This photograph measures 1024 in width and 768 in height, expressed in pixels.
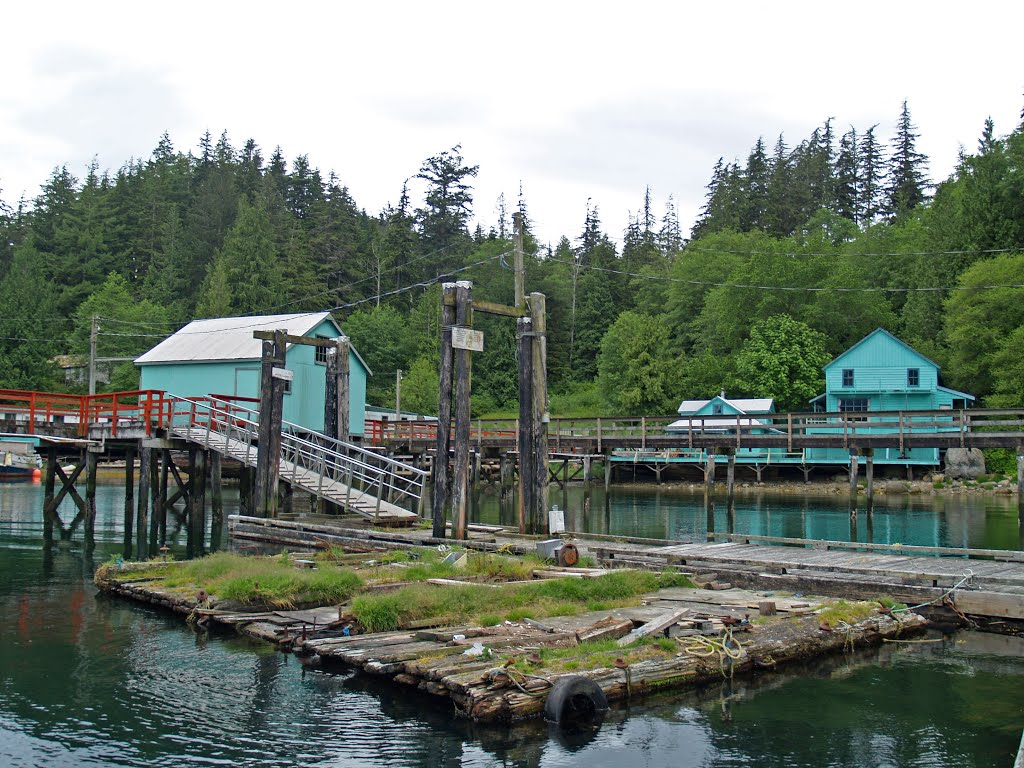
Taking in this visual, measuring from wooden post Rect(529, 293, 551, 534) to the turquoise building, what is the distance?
18.4 metres

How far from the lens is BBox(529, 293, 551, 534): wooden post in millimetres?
20141

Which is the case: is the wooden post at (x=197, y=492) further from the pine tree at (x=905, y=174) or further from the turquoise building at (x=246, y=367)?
the pine tree at (x=905, y=174)

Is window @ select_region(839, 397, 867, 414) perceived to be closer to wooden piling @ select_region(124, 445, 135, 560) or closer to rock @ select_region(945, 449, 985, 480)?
rock @ select_region(945, 449, 985, 480)

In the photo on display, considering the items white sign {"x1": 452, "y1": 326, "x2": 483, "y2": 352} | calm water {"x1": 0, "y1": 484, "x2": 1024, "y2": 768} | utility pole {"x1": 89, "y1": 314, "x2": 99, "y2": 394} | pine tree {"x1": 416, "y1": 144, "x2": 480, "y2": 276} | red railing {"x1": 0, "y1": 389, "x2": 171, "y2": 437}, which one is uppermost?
pine tree {"x1": 416, "y1": 144, "x2": 480, "y2": 276}

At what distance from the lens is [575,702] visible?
9.77 metres

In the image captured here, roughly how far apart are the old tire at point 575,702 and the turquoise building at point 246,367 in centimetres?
2838

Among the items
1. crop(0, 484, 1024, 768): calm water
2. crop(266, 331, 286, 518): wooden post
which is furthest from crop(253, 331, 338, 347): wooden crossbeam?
crop(0, 484, 1024, 768): calm water

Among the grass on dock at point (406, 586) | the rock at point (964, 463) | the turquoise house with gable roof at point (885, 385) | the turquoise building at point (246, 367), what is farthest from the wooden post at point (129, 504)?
the rock at point (964, 463)

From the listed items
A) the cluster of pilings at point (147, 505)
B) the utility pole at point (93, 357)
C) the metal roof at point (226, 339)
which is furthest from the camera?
the utility pole at point (93, 357)

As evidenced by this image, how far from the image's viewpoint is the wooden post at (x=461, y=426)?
18844mm

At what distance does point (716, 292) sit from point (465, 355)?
56.9 metres

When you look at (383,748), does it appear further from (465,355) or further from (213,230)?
(213,230)

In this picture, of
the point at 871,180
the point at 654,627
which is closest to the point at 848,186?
the point at 871,180

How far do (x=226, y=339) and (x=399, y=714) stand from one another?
32.2 meters
